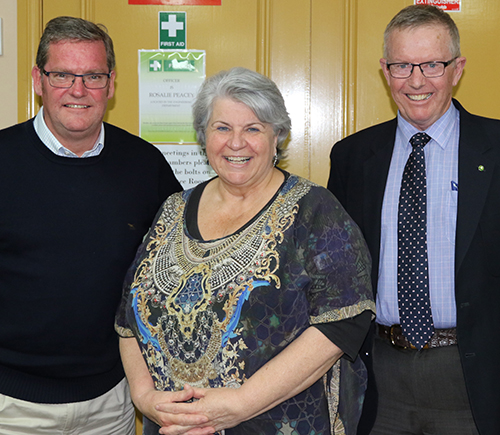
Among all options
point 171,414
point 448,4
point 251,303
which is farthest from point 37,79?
point 448,4

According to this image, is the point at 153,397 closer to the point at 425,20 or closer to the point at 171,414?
the point at 171,414

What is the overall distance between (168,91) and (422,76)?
1.29 meters

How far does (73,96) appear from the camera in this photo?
2.07 m

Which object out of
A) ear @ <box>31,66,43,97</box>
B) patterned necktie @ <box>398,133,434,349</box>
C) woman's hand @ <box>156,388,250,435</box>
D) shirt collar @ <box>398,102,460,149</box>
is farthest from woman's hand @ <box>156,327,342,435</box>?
ear @ <box>31,66,43,97</box>

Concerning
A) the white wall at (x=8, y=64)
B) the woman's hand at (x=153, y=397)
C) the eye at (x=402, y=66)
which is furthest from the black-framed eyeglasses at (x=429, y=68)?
the white wall at (x=8, y=64)

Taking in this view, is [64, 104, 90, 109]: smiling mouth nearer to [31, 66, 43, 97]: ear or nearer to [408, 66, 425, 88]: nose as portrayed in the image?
[31, 66, 43, 97]: ear

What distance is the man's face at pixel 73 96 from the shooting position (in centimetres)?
207

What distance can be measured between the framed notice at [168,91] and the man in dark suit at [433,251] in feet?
3.36

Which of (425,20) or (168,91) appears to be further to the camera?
(168,91)

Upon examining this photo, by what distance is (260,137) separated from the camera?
1878 mm

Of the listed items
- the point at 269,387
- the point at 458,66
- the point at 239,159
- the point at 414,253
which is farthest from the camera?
the point at 458,66

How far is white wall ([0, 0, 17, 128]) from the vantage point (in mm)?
2744

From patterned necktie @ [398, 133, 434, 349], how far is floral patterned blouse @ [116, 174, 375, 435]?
0.27 meters

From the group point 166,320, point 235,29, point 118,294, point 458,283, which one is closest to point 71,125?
point 118,294
